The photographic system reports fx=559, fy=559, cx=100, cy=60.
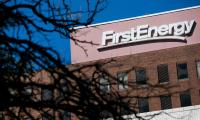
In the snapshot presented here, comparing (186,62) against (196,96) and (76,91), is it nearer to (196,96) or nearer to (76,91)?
(196,96)

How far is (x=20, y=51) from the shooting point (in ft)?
20.3

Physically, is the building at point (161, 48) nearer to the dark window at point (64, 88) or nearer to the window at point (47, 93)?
the window at point (47, 93)

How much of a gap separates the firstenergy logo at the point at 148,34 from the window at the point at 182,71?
3.27 m

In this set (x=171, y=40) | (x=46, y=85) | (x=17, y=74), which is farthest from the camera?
(x=171, y=40)

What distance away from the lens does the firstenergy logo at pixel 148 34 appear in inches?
2132

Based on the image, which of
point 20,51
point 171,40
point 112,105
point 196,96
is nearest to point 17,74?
point 20,51

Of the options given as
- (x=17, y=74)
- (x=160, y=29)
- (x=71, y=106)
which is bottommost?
(x=71, y=106)

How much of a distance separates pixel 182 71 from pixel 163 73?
1.80 meters

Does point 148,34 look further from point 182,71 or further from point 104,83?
point 104,83

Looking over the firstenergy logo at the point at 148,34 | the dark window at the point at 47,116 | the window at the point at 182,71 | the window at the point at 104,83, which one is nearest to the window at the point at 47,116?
the dark window at the point at 47,116

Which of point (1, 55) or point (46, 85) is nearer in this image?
point (46, 85)

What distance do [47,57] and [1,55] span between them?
0.54m

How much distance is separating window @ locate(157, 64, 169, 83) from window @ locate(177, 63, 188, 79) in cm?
112

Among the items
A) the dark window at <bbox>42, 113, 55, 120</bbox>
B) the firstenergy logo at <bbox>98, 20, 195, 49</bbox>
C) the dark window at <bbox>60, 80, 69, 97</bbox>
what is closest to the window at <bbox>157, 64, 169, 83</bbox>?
the firstenergy logo at <bbox>98, 20, 195, 49</bbox>
